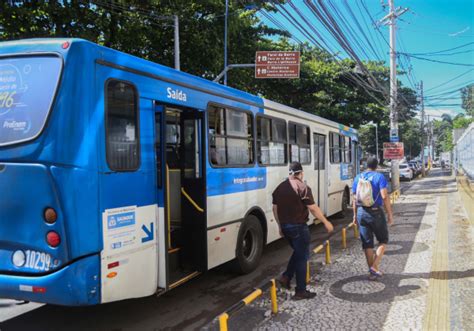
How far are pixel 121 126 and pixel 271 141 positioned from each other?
12.8 feet

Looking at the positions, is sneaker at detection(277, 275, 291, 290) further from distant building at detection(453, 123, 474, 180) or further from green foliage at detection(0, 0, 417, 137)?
distant building at detection(453, 123, 474, 180)

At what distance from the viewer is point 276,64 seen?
17234 millimetres

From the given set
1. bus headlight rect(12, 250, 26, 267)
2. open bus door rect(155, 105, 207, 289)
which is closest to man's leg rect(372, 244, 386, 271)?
open bus door rect(155, 105, 207, 289)

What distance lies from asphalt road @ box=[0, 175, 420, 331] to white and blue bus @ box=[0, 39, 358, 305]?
1.47ft

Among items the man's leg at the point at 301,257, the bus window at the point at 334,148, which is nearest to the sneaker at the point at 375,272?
the man's leg at the point at 301,257

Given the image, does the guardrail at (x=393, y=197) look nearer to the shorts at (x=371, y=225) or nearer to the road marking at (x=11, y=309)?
the shorts at (x=371, y=225)

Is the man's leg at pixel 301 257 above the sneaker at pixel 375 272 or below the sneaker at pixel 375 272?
above

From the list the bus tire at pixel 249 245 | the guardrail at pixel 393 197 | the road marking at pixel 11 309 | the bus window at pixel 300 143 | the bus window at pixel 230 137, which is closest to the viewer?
the road marking at pixel 11 309

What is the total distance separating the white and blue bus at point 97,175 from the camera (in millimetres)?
3684

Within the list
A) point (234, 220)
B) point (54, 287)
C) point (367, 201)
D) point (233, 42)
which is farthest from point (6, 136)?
point (233, 42)

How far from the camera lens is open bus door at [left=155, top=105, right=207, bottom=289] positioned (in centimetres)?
550

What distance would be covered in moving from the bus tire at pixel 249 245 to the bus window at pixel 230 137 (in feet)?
3.30

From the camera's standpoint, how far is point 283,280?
5668mm

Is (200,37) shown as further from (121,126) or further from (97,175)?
(97,175)
